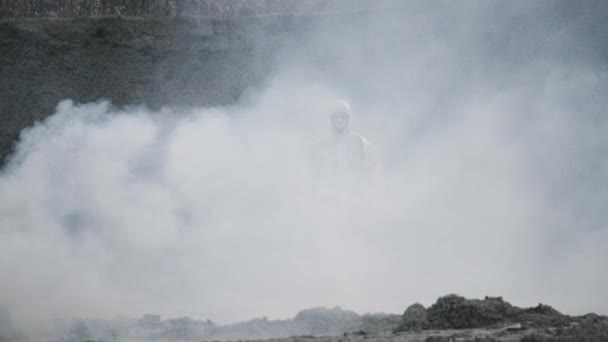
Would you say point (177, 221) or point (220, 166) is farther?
point (220, 166)

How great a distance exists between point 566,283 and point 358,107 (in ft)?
34.2

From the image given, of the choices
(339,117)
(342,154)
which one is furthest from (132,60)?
(342,154)

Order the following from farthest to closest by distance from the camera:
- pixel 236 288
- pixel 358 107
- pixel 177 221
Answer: pixel 358 107 → pixel 177 221 → pixel 236 288

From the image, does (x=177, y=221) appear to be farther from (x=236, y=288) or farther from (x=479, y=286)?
(x=479, y=286)

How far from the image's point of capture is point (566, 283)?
1766 cm

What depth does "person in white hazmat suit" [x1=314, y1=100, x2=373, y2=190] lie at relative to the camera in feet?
54.7

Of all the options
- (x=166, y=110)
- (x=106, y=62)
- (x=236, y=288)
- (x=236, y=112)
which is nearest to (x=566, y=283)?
(x=236, y=288)

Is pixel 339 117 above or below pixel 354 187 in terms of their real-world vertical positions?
above

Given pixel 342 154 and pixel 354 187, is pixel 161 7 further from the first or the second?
pixel 354 187

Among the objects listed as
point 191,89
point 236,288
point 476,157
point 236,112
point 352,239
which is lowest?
point 236,288

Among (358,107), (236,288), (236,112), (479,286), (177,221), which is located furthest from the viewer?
(358,107)

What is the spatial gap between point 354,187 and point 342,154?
0.68 metres

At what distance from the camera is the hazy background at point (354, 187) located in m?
15.1

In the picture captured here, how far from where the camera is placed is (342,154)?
16.8 metres
